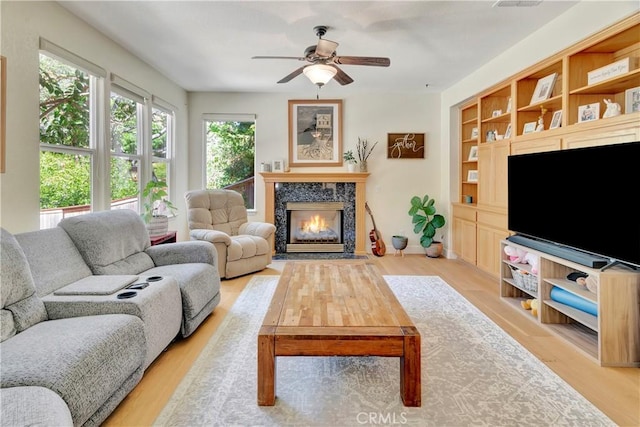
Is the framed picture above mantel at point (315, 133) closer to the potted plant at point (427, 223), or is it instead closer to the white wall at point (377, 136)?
the white wall at point (377, 136)

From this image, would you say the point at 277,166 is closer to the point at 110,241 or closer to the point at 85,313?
the point at 110,241

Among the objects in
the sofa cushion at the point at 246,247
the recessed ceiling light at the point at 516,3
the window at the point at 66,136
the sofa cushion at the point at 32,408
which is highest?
the recessed ceiling light at the point at 516,3

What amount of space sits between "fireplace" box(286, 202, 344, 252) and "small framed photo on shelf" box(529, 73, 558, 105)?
3182mm

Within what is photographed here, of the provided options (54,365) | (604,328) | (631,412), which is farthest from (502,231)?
(54,365)

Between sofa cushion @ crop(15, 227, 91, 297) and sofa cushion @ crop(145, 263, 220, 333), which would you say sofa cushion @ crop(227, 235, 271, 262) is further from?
sofa cushion @ crop(15, 227, 91, 297)

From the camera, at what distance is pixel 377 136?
6.04 m

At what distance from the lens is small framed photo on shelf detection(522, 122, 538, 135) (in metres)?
3.76

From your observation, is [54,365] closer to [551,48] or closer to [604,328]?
[604,328]

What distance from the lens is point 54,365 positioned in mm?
1436

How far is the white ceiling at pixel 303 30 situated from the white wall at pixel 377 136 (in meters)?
1.15

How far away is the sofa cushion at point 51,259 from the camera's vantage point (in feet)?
7.02

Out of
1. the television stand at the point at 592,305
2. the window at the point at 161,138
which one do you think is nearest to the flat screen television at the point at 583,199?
the television stand at the point at 592,305

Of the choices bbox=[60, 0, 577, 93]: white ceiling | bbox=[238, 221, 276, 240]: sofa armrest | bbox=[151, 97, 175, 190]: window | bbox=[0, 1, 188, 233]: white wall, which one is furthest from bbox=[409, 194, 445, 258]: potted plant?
bbox=[0, 1, 188, 233]: white wall

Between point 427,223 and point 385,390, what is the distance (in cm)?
410
